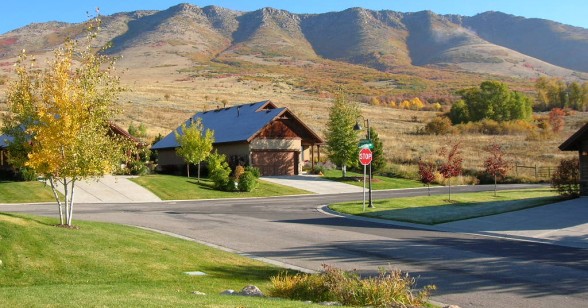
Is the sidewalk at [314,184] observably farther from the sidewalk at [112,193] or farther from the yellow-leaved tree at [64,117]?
the yellow-leaved tree at [64,117]

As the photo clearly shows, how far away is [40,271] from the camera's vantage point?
36.0 ft

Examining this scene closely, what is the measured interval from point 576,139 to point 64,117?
23376 millimetres

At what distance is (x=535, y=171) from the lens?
52000mm

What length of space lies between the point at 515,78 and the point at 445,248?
172m

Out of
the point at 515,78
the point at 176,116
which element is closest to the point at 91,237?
the point at 176,116

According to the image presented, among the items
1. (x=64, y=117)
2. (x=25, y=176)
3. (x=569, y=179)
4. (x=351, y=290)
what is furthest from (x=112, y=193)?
(x=351, y=290)

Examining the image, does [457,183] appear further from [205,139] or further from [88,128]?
[88,128]

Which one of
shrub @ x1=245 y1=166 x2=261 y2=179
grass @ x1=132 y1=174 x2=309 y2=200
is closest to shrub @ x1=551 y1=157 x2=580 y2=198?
grass @ x1=132 y1=174 x2=309 y2=200

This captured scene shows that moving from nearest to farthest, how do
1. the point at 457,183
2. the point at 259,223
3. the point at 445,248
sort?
the point at 445,248 → the point at 259,223 → the point at 457,183

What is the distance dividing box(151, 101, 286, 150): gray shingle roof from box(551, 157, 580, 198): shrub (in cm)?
2578

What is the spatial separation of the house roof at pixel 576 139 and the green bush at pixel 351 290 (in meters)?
21.4

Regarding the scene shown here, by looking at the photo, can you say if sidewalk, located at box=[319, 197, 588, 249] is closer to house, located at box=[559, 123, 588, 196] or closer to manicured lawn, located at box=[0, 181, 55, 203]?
house, located at box=[559, 123, 588, 196]

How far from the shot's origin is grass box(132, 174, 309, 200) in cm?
3860

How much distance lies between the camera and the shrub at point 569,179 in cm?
2956
